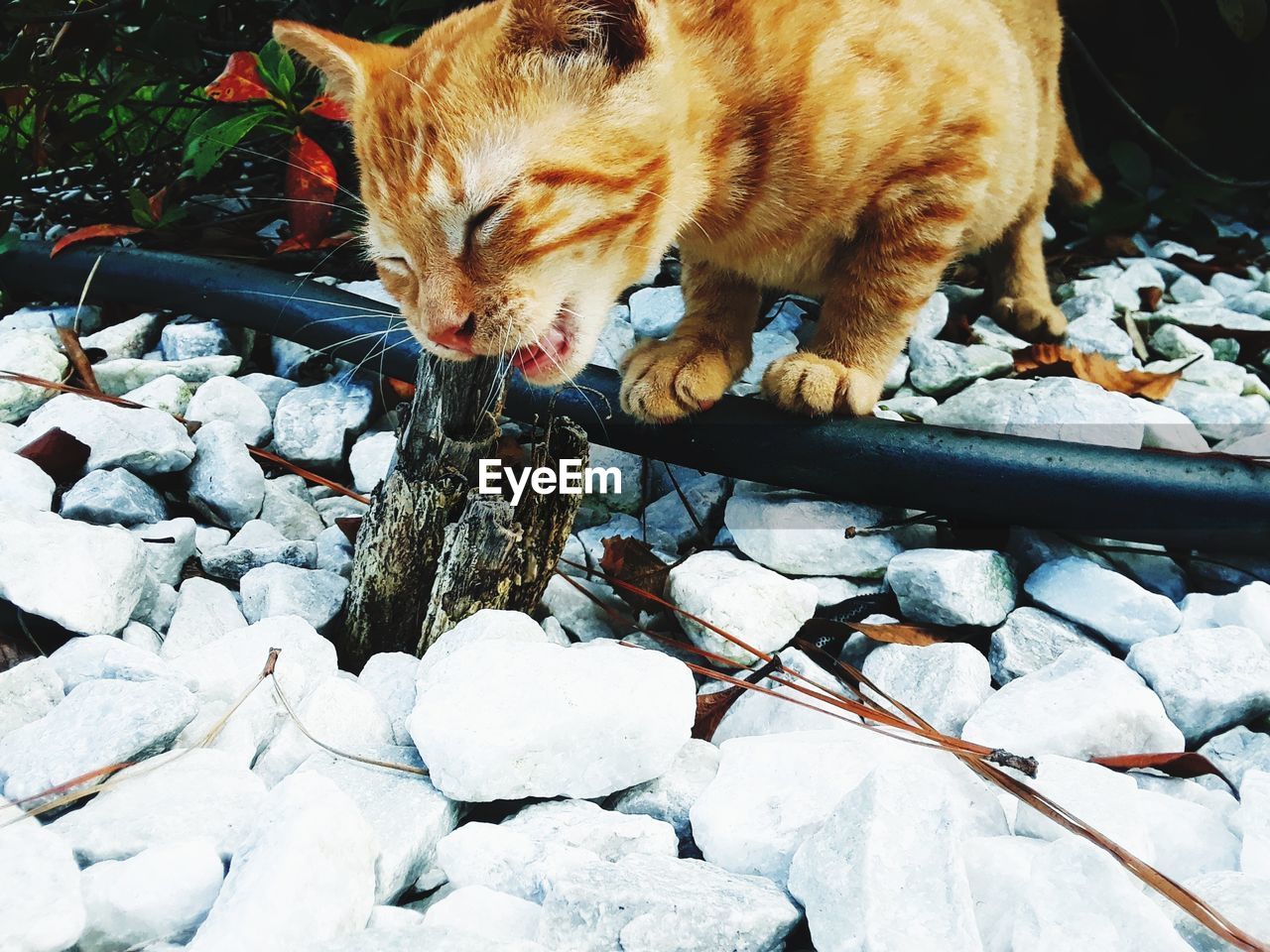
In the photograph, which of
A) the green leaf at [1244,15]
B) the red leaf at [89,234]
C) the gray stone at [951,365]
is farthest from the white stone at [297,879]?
the green leaf at [1244,15]

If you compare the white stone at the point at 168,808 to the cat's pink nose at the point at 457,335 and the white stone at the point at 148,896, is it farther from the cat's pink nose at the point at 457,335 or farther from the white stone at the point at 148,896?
the cat's pink nose at the point at 457,335

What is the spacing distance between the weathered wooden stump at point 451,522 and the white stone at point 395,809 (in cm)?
20

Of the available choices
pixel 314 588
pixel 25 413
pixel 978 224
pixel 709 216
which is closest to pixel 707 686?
pixel 314 588

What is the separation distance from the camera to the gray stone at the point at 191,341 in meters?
1.70

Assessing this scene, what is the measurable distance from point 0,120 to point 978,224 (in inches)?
77.4

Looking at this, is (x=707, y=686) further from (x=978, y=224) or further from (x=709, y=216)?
(x=978, y=224)

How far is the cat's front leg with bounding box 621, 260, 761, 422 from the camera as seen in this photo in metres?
1.29

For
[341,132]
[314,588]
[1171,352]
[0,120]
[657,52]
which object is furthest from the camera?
[341,132]

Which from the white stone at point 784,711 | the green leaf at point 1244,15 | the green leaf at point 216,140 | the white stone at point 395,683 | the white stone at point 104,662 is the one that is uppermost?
the green leaf at point 1244,15

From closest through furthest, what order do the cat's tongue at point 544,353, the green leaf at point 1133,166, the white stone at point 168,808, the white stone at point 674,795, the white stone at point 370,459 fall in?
1. the white stone at point 168,808
2. the white stone at point 674,795
3. the cat's tongue at point 544,353
4. the white stone at point 370,459
5. the green leaf at point 1133,166

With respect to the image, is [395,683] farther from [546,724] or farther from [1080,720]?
[1080,720]

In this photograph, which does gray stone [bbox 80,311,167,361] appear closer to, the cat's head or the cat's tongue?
the cat's head

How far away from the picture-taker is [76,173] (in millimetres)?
2135

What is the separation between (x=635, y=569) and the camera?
1194 mm
